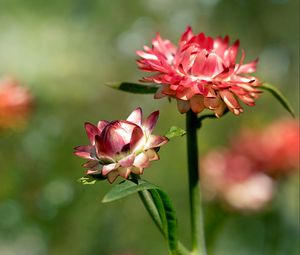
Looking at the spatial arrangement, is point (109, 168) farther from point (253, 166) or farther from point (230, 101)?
point (253, 166)

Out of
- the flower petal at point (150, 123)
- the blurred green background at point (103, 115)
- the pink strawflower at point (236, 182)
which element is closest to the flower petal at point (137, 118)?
the flower petal at point (150, 123)

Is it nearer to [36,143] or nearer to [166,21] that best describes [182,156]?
[36,143]

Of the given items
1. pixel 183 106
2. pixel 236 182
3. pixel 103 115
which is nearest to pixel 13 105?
pixel 236 182

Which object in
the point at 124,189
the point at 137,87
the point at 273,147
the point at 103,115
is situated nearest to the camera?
the point at 124,189

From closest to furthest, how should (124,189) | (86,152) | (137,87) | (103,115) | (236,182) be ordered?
(124,189) < (86,152) < (137,87) < (236,182) < (103,115)

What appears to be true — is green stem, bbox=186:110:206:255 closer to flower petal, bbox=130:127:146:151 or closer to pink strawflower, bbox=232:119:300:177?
flower petal, bbox=130:127:146:151

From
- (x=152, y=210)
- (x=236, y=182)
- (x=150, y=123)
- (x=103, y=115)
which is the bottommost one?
(x=103, y=115)

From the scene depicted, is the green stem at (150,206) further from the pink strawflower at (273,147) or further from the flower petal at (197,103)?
the pink strawflower at (273,147)
